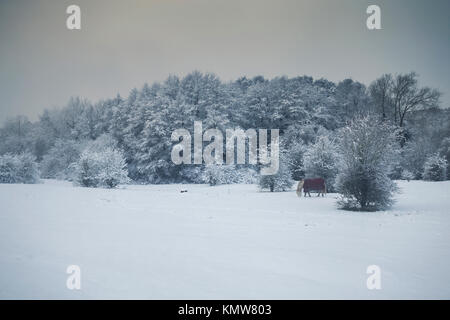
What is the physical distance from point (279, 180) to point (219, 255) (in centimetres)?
1968

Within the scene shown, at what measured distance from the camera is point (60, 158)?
160 feet

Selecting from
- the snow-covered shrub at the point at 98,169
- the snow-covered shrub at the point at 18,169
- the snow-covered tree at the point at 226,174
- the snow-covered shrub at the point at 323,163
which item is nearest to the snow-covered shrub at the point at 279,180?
the snow-covered shrub at the point at 323,163

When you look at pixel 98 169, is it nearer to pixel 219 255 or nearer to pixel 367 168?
pixel 367 168

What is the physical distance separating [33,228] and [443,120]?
52.1 m

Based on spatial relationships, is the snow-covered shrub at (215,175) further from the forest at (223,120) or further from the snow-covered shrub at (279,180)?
the snow-covered shrub at (279,180)

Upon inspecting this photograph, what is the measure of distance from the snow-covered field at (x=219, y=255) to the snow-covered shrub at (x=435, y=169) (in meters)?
20.5

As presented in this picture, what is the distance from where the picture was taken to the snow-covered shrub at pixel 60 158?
156ft

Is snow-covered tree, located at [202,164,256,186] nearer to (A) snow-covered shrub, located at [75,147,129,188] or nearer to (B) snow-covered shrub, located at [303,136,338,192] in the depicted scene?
(A) snow-covered shrub, located at [75,147,129,188]

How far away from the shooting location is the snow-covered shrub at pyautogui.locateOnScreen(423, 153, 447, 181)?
2873 cm

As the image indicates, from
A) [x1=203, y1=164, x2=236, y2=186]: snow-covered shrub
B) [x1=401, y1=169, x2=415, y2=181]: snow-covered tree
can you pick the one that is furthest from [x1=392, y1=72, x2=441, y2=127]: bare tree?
[x1=203, y1=164, x2=236, y2=186]: snow-covered shrub

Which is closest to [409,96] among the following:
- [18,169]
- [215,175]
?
[215,175]

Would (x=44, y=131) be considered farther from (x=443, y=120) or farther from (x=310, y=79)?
(x=443, y=120)

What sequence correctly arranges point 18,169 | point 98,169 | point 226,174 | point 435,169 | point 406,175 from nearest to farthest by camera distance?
1. point 98,169
2. point 435,169
3. point 18,169
4. point 406,175
5. point 226,174
